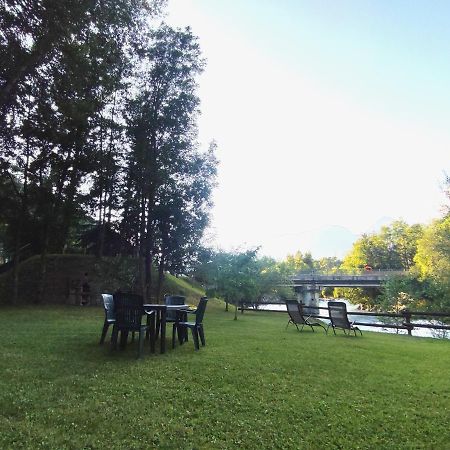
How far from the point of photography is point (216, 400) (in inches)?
149

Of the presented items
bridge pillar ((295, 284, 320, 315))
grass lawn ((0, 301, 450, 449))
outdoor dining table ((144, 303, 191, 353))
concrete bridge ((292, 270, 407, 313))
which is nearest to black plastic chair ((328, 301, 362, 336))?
grass lawn ((0, 301, 450, 449))

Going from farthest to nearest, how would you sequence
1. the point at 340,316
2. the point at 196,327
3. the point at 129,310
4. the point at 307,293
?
the point at 307,293
the point at 340,316
the point at 196,327
the point at 129,310

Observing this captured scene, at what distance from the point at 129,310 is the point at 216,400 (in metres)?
2.50

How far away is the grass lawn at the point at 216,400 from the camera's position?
2996 millimetres

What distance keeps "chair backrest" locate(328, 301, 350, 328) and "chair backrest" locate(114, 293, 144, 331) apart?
608 centimetres

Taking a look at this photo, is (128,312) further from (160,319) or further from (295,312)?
(295,312)

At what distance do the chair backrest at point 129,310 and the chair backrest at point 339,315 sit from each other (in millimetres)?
6081

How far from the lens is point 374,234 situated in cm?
5947

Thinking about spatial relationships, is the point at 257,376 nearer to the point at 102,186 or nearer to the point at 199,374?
the point at 199,374

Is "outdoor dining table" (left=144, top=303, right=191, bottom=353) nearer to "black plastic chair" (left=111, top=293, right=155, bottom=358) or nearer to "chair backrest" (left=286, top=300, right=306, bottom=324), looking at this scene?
"black plastic chair" (left=111, top=293, right=155, bottom=358)

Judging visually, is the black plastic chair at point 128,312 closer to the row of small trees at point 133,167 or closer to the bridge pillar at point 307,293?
the row of small trees at point 133,167

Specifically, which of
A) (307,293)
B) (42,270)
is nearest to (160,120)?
(42,270)

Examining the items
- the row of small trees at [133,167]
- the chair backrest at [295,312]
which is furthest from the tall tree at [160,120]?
the chair backrest at [295,312]

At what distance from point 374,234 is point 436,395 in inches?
2331
